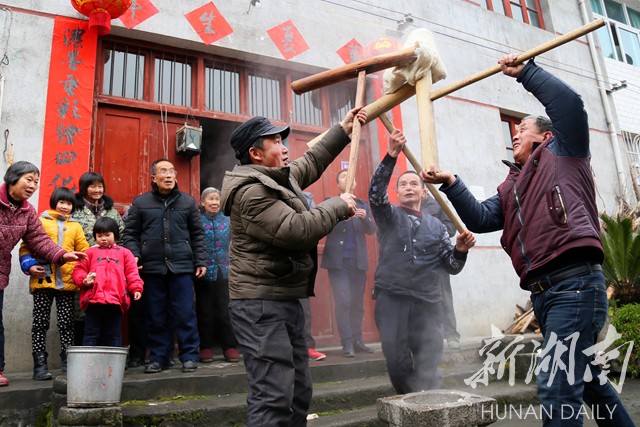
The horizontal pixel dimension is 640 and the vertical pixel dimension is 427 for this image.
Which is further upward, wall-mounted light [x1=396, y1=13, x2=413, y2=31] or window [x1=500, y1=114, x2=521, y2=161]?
wall-mounted light [x1=396, y1=13, x2=413, y2=31]

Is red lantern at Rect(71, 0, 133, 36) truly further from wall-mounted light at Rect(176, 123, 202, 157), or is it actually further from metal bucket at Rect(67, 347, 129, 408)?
metal bucket at Rect(67, 347, 129, 408)

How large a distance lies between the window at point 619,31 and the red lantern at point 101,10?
12.1 m

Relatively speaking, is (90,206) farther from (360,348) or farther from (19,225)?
(360,348)

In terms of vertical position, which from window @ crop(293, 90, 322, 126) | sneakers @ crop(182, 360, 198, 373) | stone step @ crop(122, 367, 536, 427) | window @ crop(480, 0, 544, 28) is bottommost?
stone step @ crop(122, 367, 536, 427)

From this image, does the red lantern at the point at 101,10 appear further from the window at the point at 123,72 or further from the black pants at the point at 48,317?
the black pants at the point at 48,317

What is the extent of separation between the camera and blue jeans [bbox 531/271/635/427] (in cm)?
273

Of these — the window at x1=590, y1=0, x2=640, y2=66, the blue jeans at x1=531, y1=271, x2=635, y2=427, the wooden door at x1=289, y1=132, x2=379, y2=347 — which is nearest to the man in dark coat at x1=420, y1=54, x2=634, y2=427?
the blue jeans at x1=531, y1=271, x2=635, y2=427

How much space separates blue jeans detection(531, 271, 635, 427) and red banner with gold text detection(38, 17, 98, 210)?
5432mm

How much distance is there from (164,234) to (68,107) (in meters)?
2.20

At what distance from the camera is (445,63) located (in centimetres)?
948

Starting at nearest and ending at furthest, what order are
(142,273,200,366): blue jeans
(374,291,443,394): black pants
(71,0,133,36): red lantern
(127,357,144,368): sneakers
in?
(374,291,443,394): black pants
(142,273,200,366): blue jeans
(127,357,144,368): sneakers
(71,0,133,36): red lantern

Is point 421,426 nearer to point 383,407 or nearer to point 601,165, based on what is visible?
point 383,407

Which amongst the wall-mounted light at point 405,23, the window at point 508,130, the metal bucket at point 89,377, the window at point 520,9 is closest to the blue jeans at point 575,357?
the metal bucket at point 89,377

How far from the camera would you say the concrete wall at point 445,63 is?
5.82 metres
